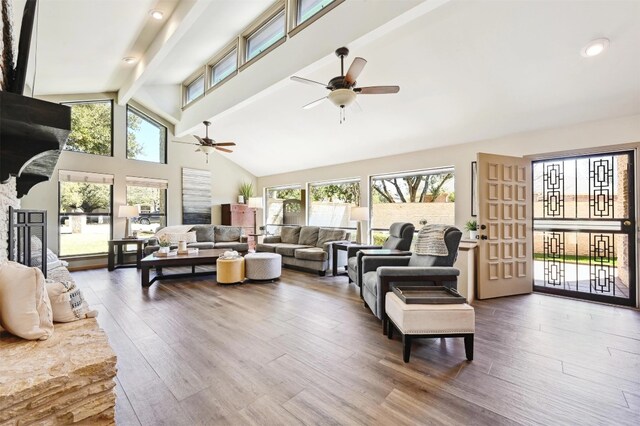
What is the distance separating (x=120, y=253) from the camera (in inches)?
247

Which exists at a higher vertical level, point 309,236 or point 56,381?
point 309,236

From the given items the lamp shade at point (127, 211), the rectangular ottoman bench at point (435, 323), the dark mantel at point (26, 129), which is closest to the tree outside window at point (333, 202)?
the lamp shade at point (127, 211)

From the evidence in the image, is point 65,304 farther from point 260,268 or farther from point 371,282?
point 260,268

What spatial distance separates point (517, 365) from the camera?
220cm

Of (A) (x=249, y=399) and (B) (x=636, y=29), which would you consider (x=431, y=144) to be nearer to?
(B) (x=636, y=29)

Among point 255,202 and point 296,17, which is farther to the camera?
point 255,202

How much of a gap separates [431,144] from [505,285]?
8.54 ft

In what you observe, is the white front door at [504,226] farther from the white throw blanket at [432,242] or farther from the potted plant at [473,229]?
the white throw blanket at [432,242]

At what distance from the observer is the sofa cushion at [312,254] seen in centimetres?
541

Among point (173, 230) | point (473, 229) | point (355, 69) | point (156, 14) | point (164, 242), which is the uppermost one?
point (156, 14)

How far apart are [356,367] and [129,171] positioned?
686cm

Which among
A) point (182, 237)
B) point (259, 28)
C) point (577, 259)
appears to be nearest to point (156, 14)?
point (259, 28)

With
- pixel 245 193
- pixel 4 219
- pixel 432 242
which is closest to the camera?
pixel 4 219

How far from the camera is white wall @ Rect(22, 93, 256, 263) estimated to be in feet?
18.9
